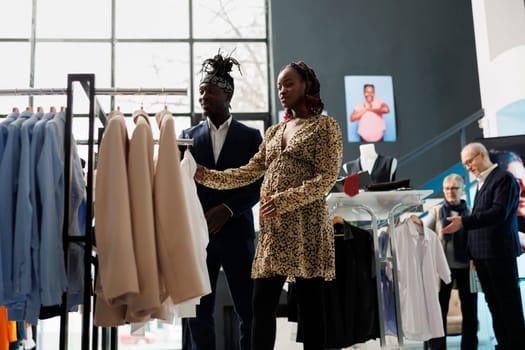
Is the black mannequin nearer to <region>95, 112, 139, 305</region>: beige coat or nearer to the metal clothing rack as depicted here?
the metal clothing rack

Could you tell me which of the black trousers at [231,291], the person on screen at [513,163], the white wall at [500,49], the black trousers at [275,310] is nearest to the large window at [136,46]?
the white wall at [500,49]

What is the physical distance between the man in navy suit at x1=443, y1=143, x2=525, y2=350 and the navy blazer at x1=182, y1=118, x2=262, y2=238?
2015 millimetres

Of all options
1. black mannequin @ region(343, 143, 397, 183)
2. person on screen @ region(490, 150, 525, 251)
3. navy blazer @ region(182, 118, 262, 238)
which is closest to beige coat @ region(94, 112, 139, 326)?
navy blazer @ region(182, 118, 262, 238)

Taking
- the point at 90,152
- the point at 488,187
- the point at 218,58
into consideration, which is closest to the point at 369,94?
the point at 488,187

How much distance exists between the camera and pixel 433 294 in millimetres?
4309

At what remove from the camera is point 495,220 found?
417cm

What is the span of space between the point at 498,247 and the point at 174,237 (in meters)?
2.84

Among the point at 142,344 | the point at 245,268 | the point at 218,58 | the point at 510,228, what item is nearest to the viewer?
the point at 245,268

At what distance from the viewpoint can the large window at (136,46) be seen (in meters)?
7.71

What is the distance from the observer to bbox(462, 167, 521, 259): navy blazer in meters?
4.16

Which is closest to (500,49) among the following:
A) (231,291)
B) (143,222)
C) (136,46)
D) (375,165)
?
(375,165)

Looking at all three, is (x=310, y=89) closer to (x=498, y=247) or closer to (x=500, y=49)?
(x=498, y=247)

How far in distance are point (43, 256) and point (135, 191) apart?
382 mm

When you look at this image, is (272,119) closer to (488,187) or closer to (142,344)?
(142,344)
